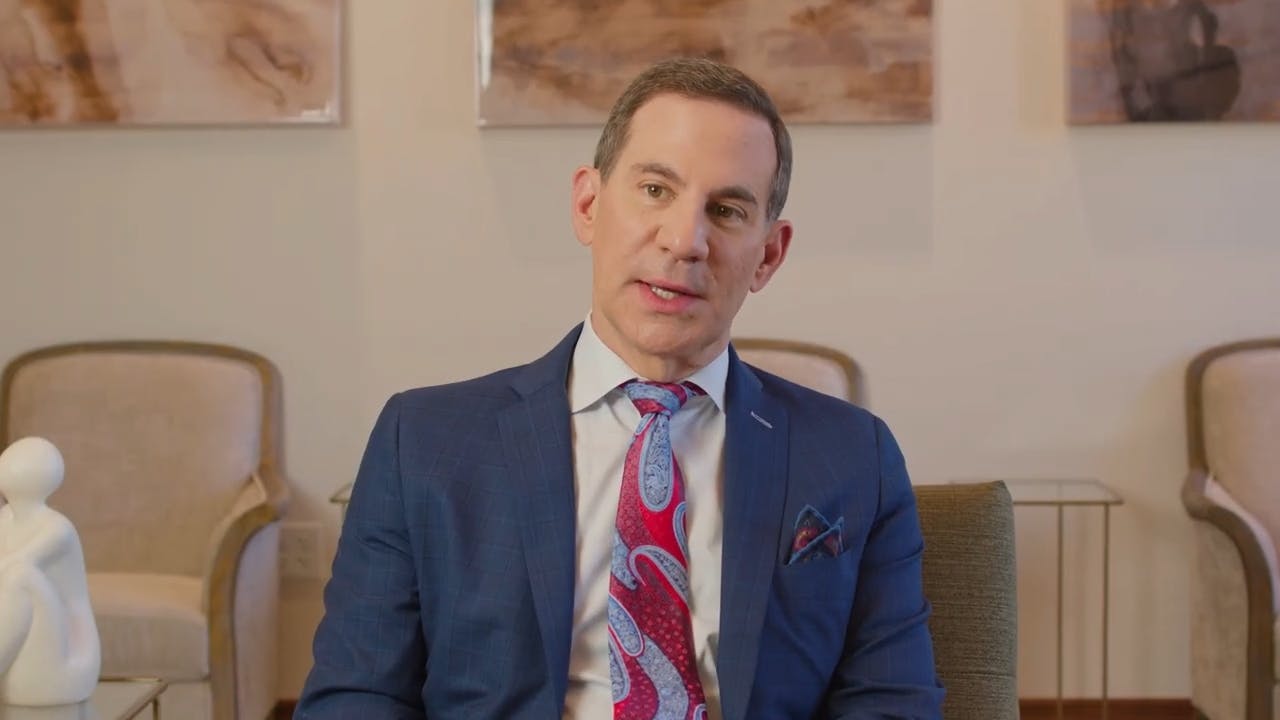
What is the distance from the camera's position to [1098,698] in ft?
12.7

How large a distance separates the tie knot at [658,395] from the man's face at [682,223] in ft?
0.11

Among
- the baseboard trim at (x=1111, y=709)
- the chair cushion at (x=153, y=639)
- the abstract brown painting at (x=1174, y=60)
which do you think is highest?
the abstract brown painting at (x=1174, y=60)

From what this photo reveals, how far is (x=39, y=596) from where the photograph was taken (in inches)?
80.7

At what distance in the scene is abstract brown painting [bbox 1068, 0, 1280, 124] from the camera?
368 centimetres

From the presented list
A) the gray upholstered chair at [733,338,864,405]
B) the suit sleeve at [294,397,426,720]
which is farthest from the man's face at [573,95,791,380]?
the gray upholstered chair at [733,338,864,405]

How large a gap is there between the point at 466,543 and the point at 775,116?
619mm

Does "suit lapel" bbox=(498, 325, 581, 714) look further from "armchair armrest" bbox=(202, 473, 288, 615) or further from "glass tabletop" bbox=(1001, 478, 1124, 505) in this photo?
"glass tabletop" bbox=(1001, 478, 1124, 505)

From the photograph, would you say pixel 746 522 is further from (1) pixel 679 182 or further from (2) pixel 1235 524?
(2) pixel 1235 524

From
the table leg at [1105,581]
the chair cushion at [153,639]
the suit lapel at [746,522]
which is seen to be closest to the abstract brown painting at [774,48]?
the table leg at [1105,581]

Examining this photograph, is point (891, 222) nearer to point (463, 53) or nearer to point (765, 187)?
point (463, 53)

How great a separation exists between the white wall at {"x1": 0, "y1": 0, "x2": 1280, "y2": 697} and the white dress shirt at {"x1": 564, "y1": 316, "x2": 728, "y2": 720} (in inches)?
76.6

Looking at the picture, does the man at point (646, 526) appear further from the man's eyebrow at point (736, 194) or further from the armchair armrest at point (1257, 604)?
the armchair armrest at point (1257, 604)

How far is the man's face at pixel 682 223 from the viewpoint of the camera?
1731mm

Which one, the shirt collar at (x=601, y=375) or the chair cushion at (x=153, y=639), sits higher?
the shirt collar at (x=601, y=375)
